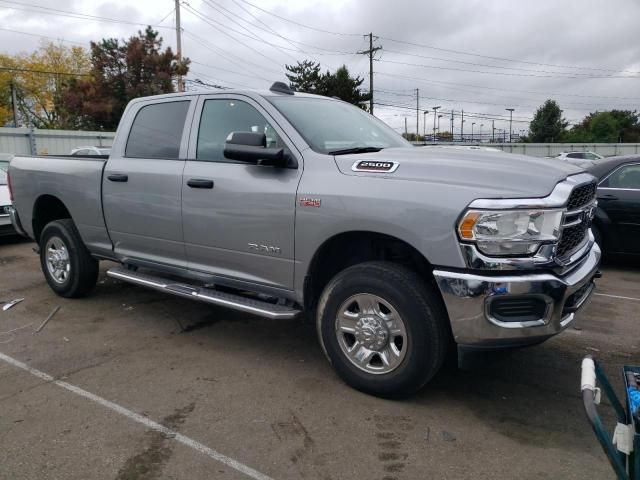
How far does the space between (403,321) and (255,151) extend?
150 centimetres

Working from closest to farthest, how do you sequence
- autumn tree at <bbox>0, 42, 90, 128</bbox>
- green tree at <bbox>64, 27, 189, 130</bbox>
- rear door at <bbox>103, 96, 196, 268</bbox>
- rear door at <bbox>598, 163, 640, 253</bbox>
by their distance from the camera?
rear door at <bbox>103, 96, 196, 268</bbox> → rear door at <bbox>598, 163, 640, 253</bbox> → green tree at <bbox>64, 27, 189, 130</bbox> → autumn tree at <bbox>0, 42, 90, 128</bbox>

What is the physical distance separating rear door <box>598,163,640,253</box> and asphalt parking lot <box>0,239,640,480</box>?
2.30 metres

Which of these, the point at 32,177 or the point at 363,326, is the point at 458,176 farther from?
the point at 32,177

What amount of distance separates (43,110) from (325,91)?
1391 inches

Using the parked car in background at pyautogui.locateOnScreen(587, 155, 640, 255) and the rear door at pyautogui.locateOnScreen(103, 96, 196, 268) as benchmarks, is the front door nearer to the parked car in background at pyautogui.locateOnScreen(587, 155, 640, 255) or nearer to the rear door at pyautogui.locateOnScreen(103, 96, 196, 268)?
the rear door at pyautogui.locateOnScreen(103, 96, 196, 268)

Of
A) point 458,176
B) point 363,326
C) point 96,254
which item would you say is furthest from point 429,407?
point 96,254

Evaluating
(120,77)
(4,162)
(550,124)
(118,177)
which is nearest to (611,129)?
(550,124)

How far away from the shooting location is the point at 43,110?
195 ft

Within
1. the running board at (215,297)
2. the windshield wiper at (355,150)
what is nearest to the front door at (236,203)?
the running board at (215,297)

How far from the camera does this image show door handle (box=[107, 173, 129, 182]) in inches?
190

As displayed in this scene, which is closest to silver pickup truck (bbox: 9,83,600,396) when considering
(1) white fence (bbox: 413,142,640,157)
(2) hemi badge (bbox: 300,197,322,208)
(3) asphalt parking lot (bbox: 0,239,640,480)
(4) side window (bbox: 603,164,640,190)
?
(2) hemi badge (bbox: 300,197,322,208)

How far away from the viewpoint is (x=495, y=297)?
2.96m

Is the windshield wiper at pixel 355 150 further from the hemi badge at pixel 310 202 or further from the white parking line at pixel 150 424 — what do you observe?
the white parking line at pixel 150 424

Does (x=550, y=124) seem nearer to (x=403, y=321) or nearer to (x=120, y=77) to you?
(x=120, y=77)
